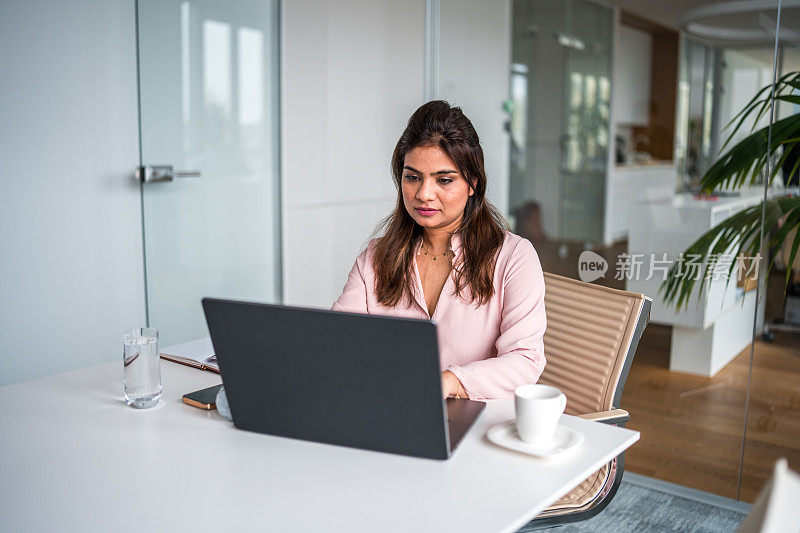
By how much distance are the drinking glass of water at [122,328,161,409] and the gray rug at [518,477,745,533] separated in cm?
150

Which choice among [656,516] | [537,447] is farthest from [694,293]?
[537,447]

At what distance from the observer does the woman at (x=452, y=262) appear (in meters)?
1.75

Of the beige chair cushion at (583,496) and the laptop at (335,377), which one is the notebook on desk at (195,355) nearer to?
the laptop at (335,377)

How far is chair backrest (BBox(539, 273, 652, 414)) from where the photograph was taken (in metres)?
1.75

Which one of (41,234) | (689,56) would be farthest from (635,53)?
(41,234)

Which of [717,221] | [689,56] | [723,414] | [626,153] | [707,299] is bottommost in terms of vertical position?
[723,414]

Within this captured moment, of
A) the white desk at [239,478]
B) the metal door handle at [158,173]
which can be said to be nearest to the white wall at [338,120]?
the metal door handle at [158,173]

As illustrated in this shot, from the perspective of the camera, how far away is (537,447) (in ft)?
4.01

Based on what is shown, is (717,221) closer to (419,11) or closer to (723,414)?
(723,414)

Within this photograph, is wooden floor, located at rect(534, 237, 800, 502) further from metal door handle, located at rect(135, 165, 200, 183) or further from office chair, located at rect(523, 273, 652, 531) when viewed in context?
metal door handle, located at rect(135, 165, 200, 183)

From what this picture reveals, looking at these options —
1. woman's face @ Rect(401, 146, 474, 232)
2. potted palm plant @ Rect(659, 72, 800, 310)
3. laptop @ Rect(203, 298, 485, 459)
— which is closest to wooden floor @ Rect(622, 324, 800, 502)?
potted palm plant @ Rect(659, 72, 800, 310)

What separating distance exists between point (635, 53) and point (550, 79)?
2.04 feet

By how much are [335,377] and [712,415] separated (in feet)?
6.86

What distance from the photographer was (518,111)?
3.68 m
